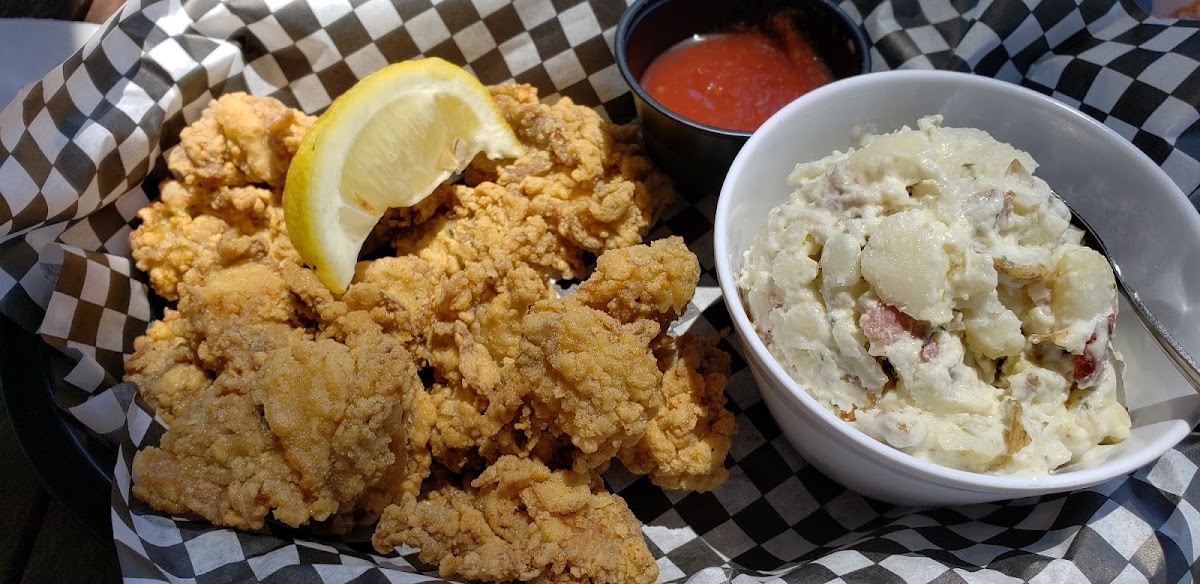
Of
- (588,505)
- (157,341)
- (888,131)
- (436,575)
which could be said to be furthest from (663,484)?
(157,341)

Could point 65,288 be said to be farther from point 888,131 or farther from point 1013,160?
point 1013,160

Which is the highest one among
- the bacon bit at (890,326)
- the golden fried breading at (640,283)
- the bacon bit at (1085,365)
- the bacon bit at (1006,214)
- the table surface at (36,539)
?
the bacon bit at (1006,214)

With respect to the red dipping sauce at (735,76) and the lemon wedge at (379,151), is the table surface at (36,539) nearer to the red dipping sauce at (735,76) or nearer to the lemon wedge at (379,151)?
the lemon wedge at (379,151)

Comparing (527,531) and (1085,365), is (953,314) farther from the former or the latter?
(527,531)

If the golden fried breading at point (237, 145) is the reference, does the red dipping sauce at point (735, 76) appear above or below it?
below

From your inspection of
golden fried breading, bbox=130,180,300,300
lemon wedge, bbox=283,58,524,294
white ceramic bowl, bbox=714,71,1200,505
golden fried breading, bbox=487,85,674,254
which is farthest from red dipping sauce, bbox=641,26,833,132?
golden fried breading, bbox=130,180,300,300

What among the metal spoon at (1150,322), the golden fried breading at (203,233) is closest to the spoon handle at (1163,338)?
the metal spoon at (1150,322)

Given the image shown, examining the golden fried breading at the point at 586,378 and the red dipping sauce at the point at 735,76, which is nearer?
the golden fried breading at the point at 586,378
